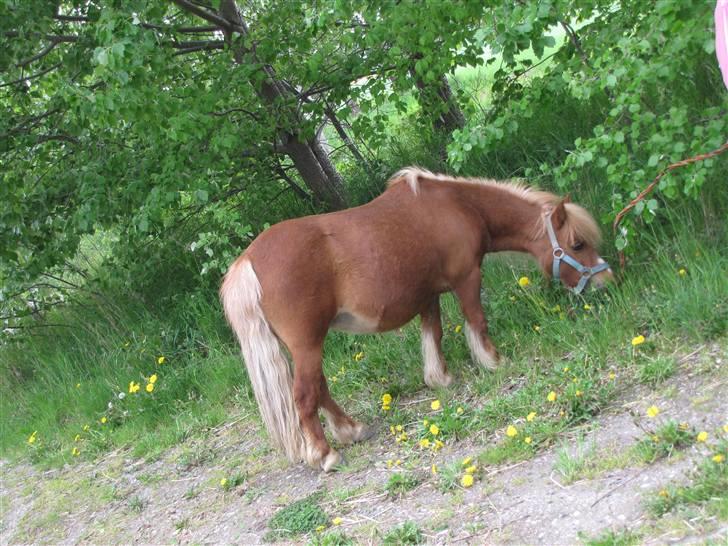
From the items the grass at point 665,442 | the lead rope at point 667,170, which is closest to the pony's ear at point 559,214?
the lead rope at point 667,170

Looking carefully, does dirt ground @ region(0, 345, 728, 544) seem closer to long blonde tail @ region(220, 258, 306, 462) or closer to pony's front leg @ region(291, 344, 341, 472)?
pony's front leg @ region(291, 344, 341, 472)

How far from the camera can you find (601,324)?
473cm

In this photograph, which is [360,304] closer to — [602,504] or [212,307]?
[602,504]

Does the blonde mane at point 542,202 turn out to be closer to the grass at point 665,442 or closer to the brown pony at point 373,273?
the brown pony at point 373,273

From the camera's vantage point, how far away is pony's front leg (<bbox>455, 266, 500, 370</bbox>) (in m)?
5.12

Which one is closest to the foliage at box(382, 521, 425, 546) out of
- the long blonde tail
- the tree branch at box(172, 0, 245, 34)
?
the long blonde tail

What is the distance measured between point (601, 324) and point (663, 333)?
38 centimetres

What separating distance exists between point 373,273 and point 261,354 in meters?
0.86

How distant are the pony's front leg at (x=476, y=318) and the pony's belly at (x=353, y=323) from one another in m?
0.65

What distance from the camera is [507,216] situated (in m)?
5.31

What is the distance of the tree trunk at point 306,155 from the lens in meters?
7.25

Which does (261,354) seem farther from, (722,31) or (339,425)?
(722,31)

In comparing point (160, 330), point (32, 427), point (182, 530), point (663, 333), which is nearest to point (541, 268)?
point (663, 333)

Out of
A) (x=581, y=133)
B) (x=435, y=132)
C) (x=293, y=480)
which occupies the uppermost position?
(x=435, y=132)
